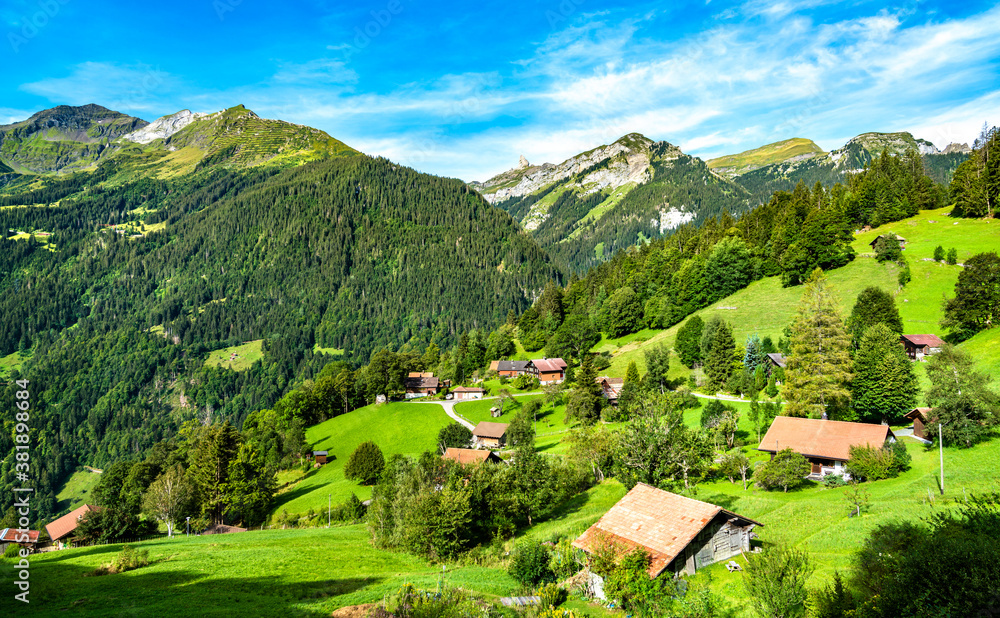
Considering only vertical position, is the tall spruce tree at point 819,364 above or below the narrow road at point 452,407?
above

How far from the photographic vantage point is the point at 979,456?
32.6 metres

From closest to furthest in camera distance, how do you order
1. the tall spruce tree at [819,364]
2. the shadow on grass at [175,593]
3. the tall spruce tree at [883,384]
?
the shadow on grass at [175,593]
the tall spruce tree at [883,384]
the tall spruce tree at [819,364]

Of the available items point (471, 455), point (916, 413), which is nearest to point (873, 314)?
point (916, 413)

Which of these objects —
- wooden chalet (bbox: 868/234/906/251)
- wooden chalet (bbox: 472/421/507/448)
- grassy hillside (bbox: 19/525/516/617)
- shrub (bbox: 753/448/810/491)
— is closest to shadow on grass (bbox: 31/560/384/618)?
grassy hillside (bbox: 19/525/516/617)

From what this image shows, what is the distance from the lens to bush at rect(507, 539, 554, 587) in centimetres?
2845

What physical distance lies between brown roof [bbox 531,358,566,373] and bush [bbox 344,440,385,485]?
46.2 m

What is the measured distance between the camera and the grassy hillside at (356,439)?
215ft

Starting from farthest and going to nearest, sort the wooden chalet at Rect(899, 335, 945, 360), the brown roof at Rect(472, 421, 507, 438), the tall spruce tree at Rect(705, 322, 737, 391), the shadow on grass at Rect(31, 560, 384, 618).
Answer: the brown roof at Rect(472, 421, 507, 438), the tall spruce tree at Rect(705, 322, 737, 391), the wooden chalet at Rect(899, 335, 945, 360), the shadow on grass at Rect(31, 560, 384, 618)

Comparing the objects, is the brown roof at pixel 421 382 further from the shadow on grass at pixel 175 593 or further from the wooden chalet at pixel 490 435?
the shadow on grass at pixel 175 593

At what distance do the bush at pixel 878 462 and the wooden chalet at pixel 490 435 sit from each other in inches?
1789

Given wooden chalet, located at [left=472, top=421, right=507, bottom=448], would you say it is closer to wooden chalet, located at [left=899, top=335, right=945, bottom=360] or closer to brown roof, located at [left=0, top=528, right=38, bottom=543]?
brown roof, located at [left=0, top=528, right=38, bottom=543]

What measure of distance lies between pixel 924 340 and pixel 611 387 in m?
41.5

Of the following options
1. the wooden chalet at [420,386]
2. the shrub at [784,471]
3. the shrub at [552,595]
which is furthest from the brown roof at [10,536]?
the shrub at [784,471]

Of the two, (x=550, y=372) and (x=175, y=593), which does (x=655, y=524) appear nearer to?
(x=175, y=593)
